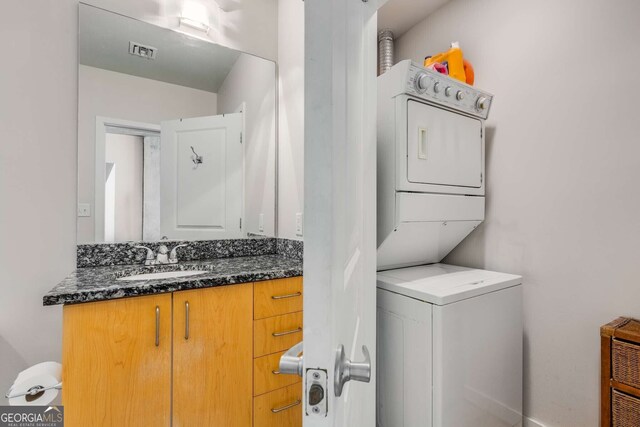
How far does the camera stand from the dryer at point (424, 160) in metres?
1.56

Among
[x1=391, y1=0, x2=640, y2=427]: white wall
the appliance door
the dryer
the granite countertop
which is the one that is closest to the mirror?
the granite countertop

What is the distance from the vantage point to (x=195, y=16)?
1982 millimetres

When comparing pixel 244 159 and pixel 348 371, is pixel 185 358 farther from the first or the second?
pixel 244 159

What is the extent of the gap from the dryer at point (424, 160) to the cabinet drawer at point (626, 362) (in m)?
0.87

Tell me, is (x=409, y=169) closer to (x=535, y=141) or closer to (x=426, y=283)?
(x=426, y=283)

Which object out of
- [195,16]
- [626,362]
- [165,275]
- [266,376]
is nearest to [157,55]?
[195,16]

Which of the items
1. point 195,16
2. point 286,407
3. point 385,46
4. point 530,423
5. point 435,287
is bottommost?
point 530,423

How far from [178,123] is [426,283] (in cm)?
178

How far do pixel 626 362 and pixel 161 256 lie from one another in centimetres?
231

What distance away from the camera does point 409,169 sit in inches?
62.3

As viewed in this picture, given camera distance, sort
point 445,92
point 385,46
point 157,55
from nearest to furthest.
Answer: point 445,92 < point 157,55 < point 385,46

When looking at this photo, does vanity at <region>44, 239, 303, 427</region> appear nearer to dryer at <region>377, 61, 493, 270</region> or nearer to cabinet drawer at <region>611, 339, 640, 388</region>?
dryer at <region>377, 61, 493, 270</region>

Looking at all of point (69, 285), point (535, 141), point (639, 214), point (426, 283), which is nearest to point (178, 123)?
point (69, 285)

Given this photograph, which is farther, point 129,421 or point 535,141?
point 535,141
